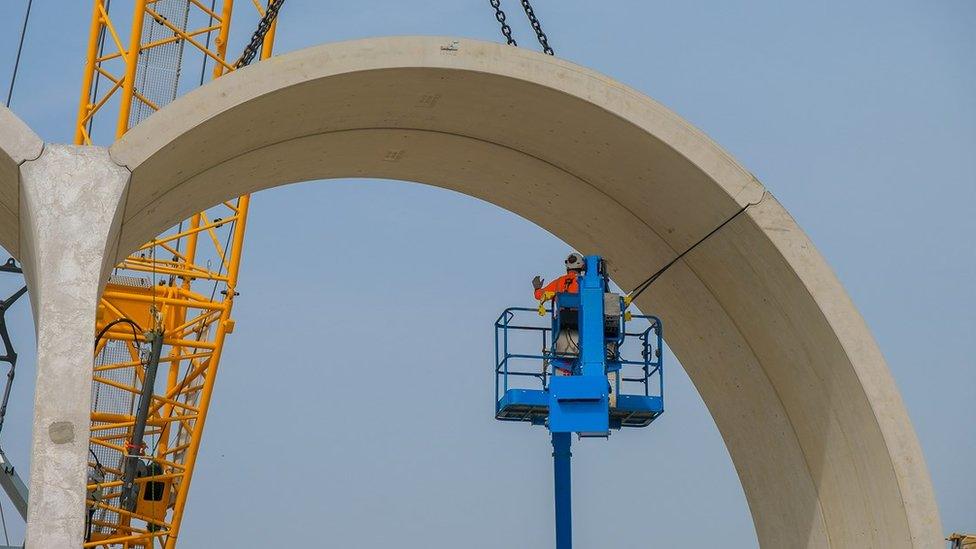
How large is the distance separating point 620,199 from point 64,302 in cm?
633

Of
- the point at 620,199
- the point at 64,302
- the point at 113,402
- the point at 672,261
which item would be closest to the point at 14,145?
the point at 64,302

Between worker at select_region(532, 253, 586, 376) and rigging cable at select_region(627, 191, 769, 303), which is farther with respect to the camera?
worker at select_region(532, 253, 586, 376)

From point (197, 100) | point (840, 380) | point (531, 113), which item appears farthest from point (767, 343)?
point (197, 100)

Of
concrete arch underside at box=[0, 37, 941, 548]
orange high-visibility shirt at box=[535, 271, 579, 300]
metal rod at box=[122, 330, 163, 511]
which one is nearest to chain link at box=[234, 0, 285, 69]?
concrete arch underside at box=[0, 37, 941, 548]

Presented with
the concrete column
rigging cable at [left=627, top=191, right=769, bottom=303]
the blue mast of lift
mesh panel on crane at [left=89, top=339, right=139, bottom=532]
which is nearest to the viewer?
the concrete column

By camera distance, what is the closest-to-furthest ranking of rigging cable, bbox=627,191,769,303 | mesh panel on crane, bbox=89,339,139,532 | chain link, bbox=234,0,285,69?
rigging cable, bbox=627,191,769,303, chain link, bbox=234,0,285,69, mesh panel on crane, bbox=89,339,139,532

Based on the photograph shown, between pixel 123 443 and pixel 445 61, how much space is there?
672 inches

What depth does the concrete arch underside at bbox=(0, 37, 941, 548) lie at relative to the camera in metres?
12.4

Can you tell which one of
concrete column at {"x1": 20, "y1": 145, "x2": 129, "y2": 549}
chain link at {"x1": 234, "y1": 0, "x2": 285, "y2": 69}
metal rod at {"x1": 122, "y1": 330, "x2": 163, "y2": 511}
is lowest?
concrete column at {"x1": 20, "y1": 145, "x2": 129, "y2": 549}

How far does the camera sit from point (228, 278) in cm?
2814

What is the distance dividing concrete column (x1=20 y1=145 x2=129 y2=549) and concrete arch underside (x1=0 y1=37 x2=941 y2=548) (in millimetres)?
112

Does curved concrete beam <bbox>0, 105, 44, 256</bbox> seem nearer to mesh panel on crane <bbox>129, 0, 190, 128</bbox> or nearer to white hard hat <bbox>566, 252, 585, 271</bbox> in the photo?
white hard hat <bbox>566, 252, 585, 271</bbox>

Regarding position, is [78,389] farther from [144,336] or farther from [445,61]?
[144,336]

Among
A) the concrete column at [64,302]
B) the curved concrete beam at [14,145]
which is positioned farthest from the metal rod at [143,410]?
the curved concrete beam at [14,145]
